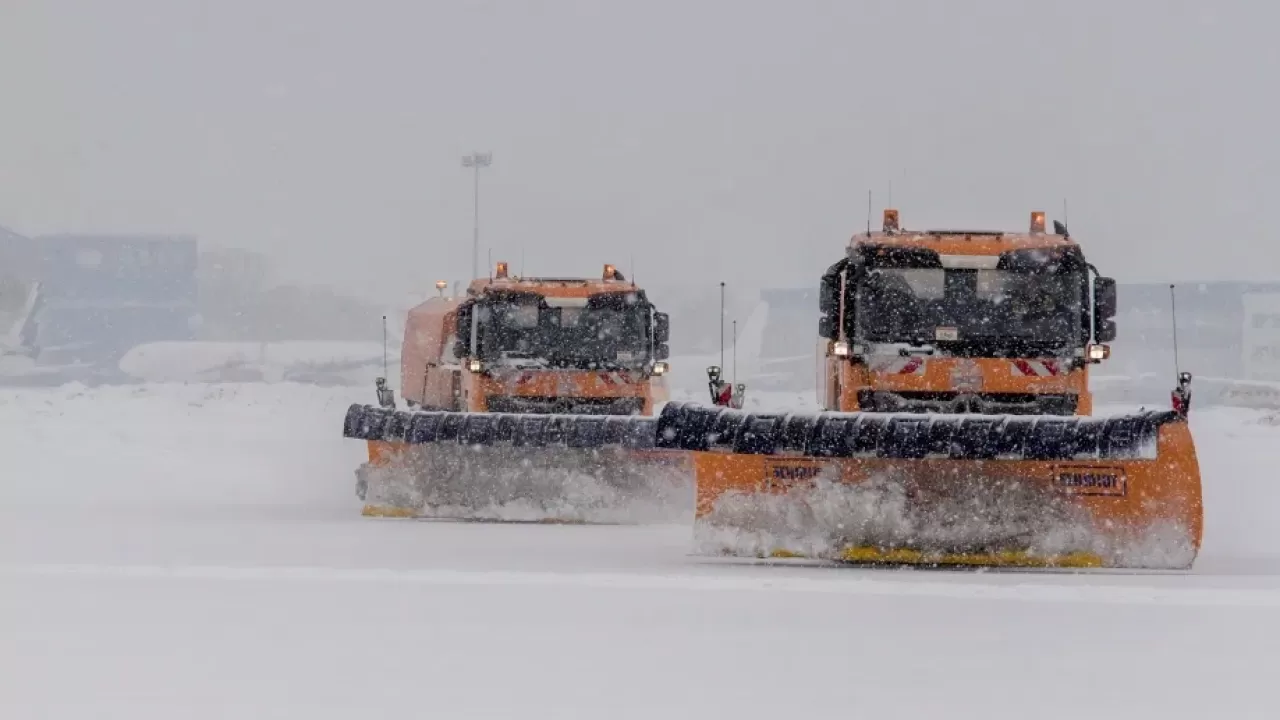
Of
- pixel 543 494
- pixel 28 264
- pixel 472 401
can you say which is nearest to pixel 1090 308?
pixel 543 494

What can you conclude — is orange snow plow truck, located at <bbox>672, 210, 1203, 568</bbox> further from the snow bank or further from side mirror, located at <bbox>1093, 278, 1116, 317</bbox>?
the snow bank

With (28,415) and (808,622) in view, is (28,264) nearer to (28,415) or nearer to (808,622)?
(28,415)

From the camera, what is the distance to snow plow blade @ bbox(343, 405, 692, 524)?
16.0 metres

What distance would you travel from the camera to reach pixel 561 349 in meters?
18.1

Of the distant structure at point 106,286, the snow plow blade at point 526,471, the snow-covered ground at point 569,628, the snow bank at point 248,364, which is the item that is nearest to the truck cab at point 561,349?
the snow plow blade at point 526,471

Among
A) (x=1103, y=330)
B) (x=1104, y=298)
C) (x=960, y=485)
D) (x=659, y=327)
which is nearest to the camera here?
(x=960, y=485)

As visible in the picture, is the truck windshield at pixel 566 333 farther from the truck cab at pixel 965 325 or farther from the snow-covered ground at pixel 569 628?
the truck cab at pixel 965 325

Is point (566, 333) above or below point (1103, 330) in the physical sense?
above

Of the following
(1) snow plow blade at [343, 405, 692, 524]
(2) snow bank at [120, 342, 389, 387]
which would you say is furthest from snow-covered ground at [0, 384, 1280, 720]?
(2) snow bank at [120, 342, 389, 387]

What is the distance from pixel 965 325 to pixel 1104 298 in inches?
37.5

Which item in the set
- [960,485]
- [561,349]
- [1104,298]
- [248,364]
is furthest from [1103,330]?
[248,364]

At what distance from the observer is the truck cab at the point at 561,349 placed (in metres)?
17.9

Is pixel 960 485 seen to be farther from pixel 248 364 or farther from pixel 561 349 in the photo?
pixel 248 364

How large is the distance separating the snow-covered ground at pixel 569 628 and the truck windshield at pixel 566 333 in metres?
2.90
